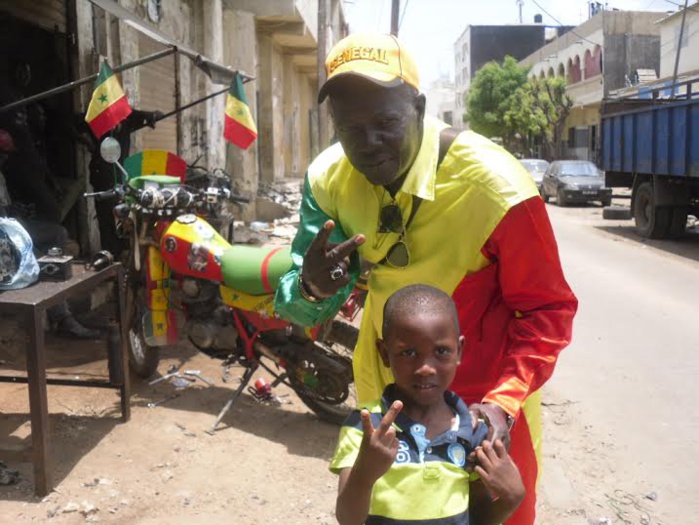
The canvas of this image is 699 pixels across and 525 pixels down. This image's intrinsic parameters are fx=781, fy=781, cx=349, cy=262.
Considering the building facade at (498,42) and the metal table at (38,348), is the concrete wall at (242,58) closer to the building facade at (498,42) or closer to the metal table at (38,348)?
the metal table at (38,348)

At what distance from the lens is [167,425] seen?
4.33 metres

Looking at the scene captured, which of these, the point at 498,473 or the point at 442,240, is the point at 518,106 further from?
the point at 498,473

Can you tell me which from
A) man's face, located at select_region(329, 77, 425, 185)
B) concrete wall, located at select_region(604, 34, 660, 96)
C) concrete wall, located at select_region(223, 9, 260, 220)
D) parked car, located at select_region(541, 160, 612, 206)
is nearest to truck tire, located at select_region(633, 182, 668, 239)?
parked car, located at select_region(541, 160, 612, 206)

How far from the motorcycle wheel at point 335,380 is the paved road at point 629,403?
1.15m

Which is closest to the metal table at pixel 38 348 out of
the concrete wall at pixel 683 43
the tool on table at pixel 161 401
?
the tool on table at pixel 161 401

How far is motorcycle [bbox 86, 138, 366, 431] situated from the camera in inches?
166

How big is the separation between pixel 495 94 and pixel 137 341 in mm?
41407

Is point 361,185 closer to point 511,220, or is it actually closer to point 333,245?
point 333,245

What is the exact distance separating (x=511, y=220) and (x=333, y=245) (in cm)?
42

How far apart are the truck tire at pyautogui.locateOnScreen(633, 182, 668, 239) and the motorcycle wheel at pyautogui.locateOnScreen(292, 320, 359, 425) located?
1057cm

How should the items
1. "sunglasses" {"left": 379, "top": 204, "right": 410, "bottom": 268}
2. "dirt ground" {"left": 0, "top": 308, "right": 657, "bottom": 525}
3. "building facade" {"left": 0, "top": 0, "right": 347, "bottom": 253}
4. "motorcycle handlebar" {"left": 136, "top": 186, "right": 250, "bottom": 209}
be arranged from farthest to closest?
1. "building facade" {"left": 0, "top": 0, "right": 347, "bottom": 253}
2. "motorcycle handlebar" {"left": 136, "top": 186, "right": 250, "bottom": 209}
3. "dirt ground" {"left": 0, "top": 308, "right": 657, "bottom": 525}
4. "sunglasses" {"left": 379, "top": 204, "right": 410, "bottom": 268}

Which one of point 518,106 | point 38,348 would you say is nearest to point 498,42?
point 518,106

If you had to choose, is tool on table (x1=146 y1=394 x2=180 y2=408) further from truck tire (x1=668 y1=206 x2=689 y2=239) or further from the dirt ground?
truck tire (x1=668 y1=206 x2=689 y2=239)

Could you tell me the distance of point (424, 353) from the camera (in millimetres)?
1607
